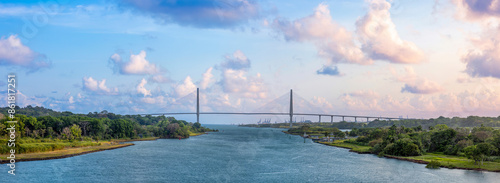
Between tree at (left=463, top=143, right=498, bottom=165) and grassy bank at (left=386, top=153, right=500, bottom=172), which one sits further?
tree at (left=463, top=143, right=498, bottom=165)

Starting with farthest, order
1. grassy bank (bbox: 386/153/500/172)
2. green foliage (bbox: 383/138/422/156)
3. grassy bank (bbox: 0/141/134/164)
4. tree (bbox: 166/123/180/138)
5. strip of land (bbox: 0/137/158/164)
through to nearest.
Answer: tree (bbox: 166/123/180/138) → green foliage (bbox: 383/138/422/156) → grassy bank (bbox: 0/141/134/164) → strip of land (bbox: 0/137/158/164) → grassy bank (bbox: 386/153/500/172)

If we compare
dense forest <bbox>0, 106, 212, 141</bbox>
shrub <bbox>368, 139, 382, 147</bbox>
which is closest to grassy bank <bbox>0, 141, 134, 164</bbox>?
dense forest <bbox>0, 106, 212, 141</bbox>

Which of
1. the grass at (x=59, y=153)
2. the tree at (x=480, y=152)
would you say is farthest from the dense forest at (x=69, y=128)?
the tree at (x=480, y=152)

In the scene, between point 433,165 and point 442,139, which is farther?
point 442,139

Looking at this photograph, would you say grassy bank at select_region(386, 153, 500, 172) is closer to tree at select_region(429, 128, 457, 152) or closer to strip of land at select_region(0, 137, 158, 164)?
tree at select_region(429, 128, 457, 152)

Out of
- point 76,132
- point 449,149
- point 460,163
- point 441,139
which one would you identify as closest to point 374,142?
point 441,139

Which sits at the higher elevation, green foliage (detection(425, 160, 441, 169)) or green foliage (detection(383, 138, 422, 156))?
green foliage (detection(383, 138, 422, 156))

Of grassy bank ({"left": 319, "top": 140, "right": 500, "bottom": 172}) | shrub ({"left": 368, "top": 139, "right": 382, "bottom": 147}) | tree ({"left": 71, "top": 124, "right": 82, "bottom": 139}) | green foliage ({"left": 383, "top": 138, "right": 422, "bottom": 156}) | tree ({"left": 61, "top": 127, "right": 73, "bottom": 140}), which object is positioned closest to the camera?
grassy bank ({"left": 319, "top": 140, "right": 500, "bottom": 172})

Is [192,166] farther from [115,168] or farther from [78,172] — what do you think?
[78,172]

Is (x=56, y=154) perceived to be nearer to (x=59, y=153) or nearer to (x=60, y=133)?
(x=59, y=153)

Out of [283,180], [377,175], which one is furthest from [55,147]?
[377,175]

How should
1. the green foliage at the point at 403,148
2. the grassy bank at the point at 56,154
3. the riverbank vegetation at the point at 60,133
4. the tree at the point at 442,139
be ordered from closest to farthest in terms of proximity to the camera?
the grassy bank at the point at 56,154, the riverbank vegetation at the point at 60,133, the green foliage at the point at 403,148, the tree at the point at 442,139

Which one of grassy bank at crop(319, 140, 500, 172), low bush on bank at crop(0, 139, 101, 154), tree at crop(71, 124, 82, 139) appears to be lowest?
grassy bank at crop(319, 140, 500, 172)

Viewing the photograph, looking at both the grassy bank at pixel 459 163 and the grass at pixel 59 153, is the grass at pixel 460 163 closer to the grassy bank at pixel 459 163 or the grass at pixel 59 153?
the grassy bank at pixel 459 163
